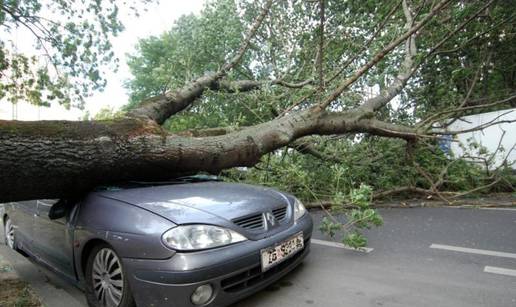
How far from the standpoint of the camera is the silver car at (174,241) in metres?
2.07

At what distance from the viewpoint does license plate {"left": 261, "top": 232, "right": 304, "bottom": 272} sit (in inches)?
92.3

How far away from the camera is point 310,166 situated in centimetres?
615

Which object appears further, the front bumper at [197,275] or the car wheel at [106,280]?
the car wheel at [106,280]

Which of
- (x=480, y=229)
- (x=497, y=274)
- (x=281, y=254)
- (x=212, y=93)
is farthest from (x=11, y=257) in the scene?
(x=480, y=229)

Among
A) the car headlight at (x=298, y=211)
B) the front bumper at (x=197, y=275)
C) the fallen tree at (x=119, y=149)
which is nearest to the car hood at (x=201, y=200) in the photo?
the car headlight at (x=298, y=211)

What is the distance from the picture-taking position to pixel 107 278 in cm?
239

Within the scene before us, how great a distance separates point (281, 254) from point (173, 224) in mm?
849

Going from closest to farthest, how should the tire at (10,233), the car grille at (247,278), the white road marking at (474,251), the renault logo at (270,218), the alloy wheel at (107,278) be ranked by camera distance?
the car grille at (247,278) < the alloy wheel at (107,278) < the renault logo at (270,218) < the white road marking at (474,251) < the tire at (10,233)

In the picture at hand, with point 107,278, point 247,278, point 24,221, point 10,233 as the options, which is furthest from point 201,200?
point 10,233

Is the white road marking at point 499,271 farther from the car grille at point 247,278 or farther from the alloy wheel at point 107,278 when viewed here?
the alloy wheel at point 107,278

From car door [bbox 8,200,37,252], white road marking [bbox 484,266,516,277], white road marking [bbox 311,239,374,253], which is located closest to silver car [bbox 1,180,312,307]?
car door [bbox 8,200,37,252]

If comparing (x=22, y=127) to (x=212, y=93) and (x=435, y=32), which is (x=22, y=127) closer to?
(x=212, y=93)

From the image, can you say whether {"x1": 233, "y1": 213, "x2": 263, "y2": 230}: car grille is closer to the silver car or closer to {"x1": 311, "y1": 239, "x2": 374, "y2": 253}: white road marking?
the silver car

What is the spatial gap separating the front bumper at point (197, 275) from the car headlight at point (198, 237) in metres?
0.05
